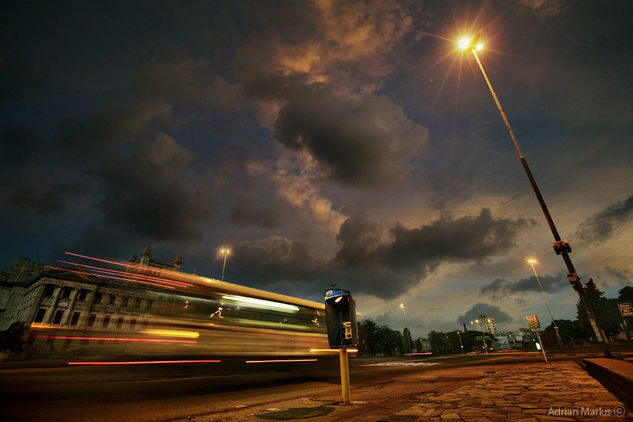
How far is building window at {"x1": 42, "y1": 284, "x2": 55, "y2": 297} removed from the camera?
1982 inches

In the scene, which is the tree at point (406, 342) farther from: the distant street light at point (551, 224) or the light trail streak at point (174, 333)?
the light trail streak at point (174, 333)

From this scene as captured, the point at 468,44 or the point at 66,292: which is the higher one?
the point at 468,44

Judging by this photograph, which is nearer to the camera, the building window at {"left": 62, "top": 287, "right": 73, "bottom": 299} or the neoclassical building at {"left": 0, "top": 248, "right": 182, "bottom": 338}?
the neoclassical building at {"left": 0, "top": 248, "right": 182, "bottom": 338}

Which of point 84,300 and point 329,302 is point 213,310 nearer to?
point 329,302

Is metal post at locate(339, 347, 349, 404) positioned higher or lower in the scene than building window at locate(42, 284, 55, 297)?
lower

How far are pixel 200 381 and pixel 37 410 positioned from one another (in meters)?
5.70

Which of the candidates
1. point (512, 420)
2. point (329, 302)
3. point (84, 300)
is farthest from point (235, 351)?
point (84, 300)

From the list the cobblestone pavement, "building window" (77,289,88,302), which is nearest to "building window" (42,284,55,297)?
"building window" (77,289,88,302)

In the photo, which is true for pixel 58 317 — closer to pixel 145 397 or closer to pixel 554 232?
pixel 145 397

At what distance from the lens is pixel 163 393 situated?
26.1ft

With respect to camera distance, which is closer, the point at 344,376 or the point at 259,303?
the point at 344,376

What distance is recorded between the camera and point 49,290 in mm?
50906

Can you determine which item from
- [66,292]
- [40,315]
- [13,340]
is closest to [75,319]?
[40,315]

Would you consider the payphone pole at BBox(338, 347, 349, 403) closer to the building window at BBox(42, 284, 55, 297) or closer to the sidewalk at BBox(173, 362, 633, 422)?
the sidewalk at BBox(173, 362, 633, 422)
